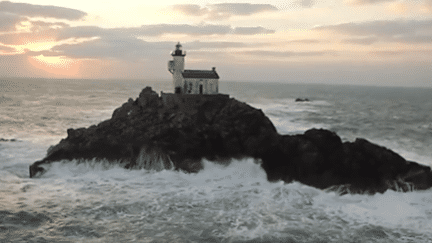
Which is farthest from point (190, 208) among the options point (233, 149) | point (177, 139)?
point (177, 139)

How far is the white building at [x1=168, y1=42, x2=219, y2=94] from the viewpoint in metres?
30.4

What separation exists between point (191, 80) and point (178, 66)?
2.09 meters

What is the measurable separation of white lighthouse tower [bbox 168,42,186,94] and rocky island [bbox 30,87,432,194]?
4030 mm

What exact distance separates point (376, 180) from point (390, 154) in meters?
2.22

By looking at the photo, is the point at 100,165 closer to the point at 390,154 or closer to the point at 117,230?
the point at 117,230

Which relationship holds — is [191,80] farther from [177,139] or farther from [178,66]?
[177,139]

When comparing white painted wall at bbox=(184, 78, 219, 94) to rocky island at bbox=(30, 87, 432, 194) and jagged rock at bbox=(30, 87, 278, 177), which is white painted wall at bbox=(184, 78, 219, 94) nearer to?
rocky island at bbox=(30, 87, 432, 194)

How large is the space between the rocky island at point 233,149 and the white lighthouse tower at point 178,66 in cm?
403

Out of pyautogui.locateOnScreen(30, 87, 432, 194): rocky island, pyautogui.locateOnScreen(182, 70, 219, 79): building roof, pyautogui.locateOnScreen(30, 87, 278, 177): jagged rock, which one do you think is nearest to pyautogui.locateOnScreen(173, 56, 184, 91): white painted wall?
pyautogui.locateOnScreen(182, 70, 219, 79): building roof

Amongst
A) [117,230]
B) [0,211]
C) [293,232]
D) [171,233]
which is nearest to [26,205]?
[0,211]

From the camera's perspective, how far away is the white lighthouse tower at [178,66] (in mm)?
31062

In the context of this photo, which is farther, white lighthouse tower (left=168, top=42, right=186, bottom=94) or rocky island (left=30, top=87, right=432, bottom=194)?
white lighthouse tower (left=168, top=42, right=186, bottom=94)

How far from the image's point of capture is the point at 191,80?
3038cm

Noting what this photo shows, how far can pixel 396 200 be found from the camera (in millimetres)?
17812
